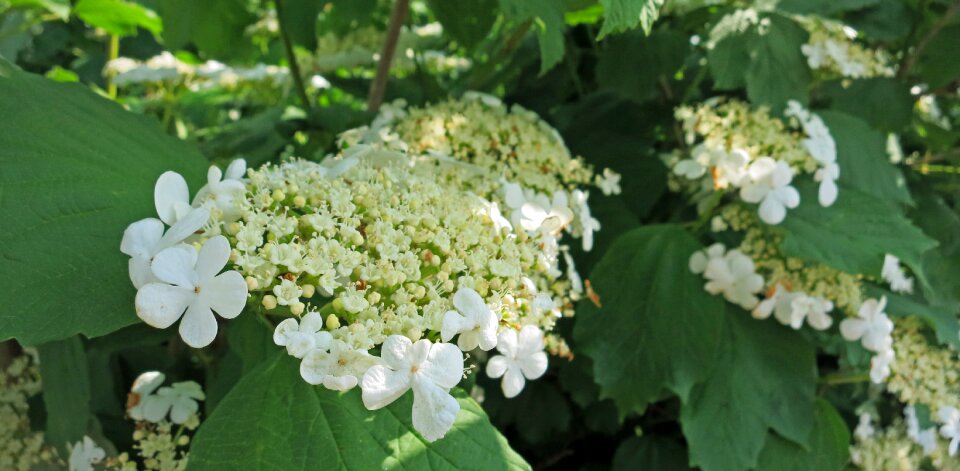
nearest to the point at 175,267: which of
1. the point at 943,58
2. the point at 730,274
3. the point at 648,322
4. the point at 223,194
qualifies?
the point at 223,194

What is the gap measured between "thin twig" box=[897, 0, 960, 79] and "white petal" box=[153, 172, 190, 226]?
1836mm

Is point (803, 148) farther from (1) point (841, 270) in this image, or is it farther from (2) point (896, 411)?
(2) point (896, 411)

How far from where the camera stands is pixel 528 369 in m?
1.04

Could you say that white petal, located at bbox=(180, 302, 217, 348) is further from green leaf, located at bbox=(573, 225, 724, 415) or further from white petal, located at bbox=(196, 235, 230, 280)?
green leaf, located at bbox=(573, 225, 724, 415)

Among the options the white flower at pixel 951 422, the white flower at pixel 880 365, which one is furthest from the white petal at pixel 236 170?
the white flower at pixel 951 422

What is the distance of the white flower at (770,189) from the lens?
56.1 inches

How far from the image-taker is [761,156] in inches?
58.4

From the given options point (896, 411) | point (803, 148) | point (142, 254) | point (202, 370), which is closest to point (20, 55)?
point (202, 370)

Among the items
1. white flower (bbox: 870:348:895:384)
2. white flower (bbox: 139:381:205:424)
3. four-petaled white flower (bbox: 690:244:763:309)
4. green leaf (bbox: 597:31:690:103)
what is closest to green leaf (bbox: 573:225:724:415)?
four-petaled white flower (bbox: 690:244:763:309)

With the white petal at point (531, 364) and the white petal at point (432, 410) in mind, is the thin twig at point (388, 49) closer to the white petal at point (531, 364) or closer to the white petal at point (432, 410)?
the white petal at point (531, 364)

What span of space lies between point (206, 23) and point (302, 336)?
4.02 feet

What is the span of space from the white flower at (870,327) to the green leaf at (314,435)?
82 cm

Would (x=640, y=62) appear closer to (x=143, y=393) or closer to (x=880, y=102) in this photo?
(x=880, y=102)

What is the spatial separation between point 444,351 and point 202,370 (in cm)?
102
